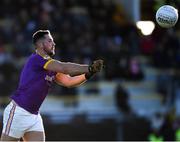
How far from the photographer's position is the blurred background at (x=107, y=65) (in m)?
15.6

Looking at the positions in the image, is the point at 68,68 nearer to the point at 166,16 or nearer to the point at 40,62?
the point at 40,62

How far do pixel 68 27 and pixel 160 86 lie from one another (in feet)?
8.68

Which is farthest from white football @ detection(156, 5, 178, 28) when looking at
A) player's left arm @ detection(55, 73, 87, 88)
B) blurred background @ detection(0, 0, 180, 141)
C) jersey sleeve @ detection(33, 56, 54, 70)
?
blurred background @ detection(0, 0, 180, 141)

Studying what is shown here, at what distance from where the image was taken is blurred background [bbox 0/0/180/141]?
616 inches

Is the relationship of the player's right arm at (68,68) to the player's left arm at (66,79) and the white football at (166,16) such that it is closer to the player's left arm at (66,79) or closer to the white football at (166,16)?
the player's left arm at (66,79)

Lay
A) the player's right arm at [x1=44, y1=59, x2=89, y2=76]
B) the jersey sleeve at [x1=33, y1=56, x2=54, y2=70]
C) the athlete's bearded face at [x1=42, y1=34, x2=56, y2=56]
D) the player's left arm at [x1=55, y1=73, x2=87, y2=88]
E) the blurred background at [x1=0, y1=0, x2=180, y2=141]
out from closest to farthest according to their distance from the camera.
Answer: the player's right arm at [x1=44, y1=59, x2=89, y2=76]
the jersey sleeve at [x1=33, y1=56, x2=54, y2=70]
the athlete's bearded face at [x1=42, y1=34, x2=56, y2=56]
the player's left arm at [x1=55, y1=73, x2=87, y2=88]
the blurred background at [x1=0, y1=0, x2=180, y2=141]

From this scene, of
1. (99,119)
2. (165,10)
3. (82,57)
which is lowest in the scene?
(99,119)

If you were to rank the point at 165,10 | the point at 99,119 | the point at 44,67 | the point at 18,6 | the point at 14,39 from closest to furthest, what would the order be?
1. the point at 44,67
2. the point at 165,10
3. the point at 99,119
4. the point at 14,39
5. the point at 18,6

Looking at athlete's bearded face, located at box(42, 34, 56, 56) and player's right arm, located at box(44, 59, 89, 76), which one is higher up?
athlete's bearded face, located at box(42, 34, 56, 56)

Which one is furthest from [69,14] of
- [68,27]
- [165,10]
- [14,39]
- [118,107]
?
[165,10]

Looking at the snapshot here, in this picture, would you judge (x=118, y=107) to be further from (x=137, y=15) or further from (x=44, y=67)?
(x=44, y=67)

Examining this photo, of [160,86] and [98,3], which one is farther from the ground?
[98,3]

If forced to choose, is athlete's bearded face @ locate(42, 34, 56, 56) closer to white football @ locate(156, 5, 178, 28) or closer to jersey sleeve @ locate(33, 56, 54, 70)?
jersey sleeve @ locate(33, 56, 54, 70)

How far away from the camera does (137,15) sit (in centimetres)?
1922
